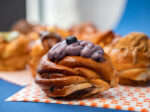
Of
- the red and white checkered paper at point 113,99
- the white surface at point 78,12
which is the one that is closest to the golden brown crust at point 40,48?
the red and white checkered paper at point 113,99

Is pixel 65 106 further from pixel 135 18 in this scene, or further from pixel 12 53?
pixel 135 18

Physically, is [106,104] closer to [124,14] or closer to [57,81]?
[57,81]

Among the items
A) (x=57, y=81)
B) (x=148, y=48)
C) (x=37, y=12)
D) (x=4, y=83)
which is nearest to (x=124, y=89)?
(x=148, y=48)

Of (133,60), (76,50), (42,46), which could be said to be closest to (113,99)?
(76,50)

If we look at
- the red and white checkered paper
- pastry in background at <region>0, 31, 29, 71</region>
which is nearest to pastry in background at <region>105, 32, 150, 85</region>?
the red and white checkered paper

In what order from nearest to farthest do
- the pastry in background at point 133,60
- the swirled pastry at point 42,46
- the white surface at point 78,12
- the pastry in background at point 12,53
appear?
1. the pastry in background at point 133,60
2. the swirled pastry at point 42,46
3. the pastry in background at point 12,53
4. the white surface at point 78,12

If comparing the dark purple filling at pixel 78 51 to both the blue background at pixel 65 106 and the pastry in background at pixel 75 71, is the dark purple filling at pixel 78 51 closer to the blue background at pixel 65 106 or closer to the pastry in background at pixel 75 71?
the pastry in background at pixel 75 71
